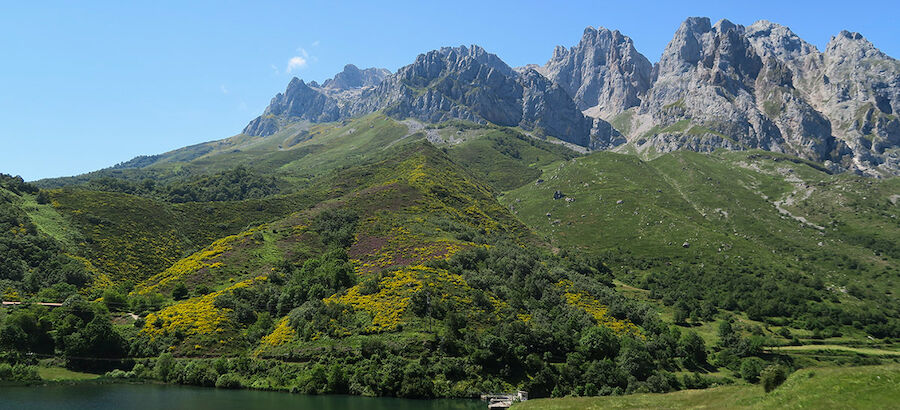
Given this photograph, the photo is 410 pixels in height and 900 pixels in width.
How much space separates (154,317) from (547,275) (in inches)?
4006

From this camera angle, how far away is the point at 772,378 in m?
41.8

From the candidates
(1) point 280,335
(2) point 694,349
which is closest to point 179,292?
(1) point 280,335

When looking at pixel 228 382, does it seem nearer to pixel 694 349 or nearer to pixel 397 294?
pixel 397 294

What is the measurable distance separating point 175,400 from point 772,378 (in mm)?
77887

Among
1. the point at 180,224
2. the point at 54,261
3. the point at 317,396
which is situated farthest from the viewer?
the point at 180,224

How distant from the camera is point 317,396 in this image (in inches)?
3162

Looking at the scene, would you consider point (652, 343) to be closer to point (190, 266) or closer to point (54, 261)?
point (190, 266)

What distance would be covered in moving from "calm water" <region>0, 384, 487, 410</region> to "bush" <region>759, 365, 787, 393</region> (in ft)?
140

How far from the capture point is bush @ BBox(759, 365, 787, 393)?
137 feet

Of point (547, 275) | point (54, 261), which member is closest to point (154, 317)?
point (54, 261)

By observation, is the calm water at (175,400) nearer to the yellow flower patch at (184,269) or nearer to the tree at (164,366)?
the tree at (164,366)

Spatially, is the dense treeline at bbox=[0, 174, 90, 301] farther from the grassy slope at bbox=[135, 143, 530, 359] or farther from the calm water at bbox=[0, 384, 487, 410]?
the calm water at bbox=[0, 384, 487, 410]

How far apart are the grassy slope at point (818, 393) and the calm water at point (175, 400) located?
1459 inches

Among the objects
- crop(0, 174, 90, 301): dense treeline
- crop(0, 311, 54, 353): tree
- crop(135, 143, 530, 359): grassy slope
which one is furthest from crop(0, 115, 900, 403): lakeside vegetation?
crop(135, 143, 530, 359): grassy slope
